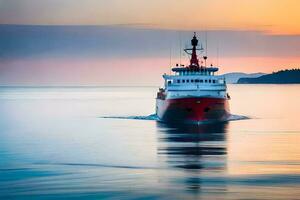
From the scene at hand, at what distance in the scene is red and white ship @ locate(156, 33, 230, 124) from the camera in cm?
8581

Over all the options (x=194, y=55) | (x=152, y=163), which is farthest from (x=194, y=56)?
(x=152, y=163)

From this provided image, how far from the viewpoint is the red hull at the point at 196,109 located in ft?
280

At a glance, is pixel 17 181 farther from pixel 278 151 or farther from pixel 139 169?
pixel 278 151

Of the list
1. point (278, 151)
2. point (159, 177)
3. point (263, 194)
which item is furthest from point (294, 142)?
point (263, 194)

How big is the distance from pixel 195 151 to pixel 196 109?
2493 cm

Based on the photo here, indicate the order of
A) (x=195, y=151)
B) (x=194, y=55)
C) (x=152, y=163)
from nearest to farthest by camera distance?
1. (x=152, y=163)
2. (x=195, y=151)
3. (x=194, y=55)

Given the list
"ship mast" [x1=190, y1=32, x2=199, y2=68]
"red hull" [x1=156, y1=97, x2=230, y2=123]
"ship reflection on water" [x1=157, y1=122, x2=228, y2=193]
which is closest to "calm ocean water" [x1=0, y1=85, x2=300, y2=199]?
"ship reflection on water" [x1=157, y1=122, x2=228, y2=193]

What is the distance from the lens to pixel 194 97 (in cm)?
8544

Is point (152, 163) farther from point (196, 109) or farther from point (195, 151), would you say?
point (196, 109)

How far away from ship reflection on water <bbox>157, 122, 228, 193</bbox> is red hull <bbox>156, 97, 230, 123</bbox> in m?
1.09

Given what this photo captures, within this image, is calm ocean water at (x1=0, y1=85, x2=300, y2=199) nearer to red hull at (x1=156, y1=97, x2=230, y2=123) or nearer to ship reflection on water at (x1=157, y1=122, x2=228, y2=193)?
ship reflection on water at (x1=157, y1=122, x2=228, y2=193)

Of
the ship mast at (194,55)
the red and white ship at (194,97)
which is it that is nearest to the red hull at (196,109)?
the red and white ship at (194,97)

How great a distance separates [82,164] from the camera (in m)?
52.6

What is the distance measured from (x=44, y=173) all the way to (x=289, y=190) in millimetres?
15652
